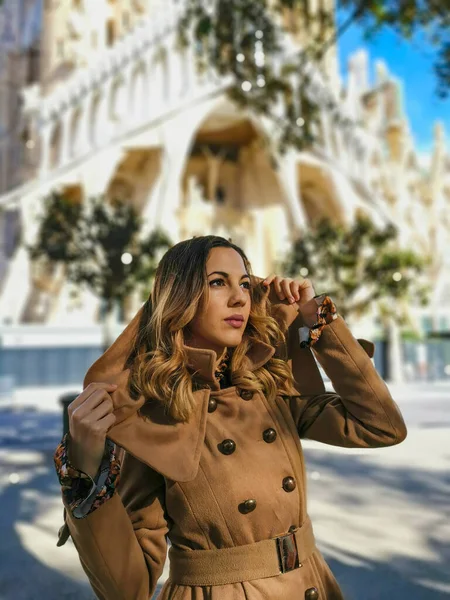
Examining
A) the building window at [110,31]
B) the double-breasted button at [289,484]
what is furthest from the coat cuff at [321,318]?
the building window at [110,31]

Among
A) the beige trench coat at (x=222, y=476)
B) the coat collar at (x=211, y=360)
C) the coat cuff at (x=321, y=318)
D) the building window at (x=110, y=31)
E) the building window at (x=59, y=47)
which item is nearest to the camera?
the beige trench coat at (x=222, y=476)

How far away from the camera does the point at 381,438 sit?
1.50 meters

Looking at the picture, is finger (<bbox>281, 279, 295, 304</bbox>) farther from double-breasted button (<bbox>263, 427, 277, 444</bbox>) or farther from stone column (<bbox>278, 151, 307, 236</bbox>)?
stone column (<bbox>278, 151, 307, 236</bbox>)

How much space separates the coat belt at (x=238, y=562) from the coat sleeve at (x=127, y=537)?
69 millimetres

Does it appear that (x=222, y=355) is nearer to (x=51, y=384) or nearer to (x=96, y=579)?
(x=96, y=579)

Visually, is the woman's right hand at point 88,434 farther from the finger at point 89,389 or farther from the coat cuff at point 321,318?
the coat cuff at point 321,318

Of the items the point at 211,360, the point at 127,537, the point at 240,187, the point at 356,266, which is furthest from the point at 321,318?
the point at 240,187

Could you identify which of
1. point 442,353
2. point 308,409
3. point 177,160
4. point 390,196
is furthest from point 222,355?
point 390,196

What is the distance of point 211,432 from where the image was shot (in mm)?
1470

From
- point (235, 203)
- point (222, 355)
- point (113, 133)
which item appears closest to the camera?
point (222, 355)

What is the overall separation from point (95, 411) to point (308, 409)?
648mm

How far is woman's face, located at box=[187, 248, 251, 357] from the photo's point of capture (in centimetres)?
147

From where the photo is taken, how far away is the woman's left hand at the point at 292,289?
160cm

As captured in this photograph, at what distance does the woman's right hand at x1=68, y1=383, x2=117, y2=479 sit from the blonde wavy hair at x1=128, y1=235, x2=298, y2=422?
151mm
